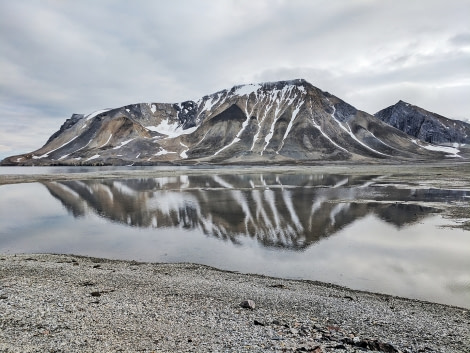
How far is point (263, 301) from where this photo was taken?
1398 cm

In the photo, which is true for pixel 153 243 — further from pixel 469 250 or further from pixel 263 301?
pixel 469 250

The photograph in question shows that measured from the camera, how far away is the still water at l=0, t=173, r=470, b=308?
18.7m

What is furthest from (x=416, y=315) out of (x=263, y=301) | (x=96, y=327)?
(x=96, y=327)

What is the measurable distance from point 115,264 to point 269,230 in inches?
525

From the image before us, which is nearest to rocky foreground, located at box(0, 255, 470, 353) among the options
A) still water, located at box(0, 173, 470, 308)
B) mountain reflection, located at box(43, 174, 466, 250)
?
still water, located at box(0, 173, 470, 308)

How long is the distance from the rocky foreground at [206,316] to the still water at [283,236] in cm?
306

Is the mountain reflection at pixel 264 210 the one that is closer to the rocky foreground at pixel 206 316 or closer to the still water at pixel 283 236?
the still water at pixel 283 236

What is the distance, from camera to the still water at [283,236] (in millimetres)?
18734

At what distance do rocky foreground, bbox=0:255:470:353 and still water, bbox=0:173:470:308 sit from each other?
306 cm

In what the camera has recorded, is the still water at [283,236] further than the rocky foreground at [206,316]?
Yes

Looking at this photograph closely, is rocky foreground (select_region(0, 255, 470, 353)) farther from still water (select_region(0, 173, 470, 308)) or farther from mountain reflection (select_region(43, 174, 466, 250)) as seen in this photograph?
mountain reflection (select_region(43, 174, 466, 250))

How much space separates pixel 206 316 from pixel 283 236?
15.5 meters

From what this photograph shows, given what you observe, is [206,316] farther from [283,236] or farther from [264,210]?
[264,210]

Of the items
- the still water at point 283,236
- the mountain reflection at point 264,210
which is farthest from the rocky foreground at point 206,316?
the mountain reflection at point 264,210
